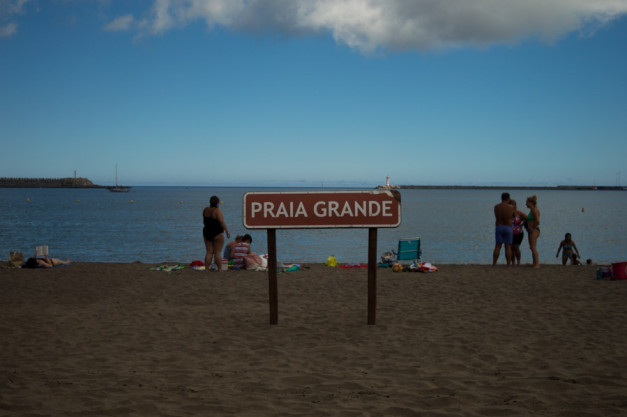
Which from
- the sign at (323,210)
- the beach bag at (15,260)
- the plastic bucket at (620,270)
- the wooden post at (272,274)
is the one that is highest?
the sign at (323,210)

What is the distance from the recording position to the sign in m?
6.33

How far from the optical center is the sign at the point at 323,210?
6.33 metres

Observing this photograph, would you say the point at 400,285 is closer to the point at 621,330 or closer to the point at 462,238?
the point at 621,330

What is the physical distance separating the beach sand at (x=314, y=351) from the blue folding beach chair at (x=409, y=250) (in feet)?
13.5

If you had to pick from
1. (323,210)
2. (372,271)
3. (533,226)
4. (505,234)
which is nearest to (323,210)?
(323,210)

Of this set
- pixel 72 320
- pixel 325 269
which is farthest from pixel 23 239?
pixel 72 320

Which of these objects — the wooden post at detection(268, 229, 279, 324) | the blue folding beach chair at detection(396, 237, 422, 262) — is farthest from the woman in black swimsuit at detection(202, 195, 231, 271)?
the wooden post at detection(268, 229, 279, 324)

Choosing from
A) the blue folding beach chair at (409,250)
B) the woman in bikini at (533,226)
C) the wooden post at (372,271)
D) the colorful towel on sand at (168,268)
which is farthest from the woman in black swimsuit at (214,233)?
the woman in bikini at (533,226)

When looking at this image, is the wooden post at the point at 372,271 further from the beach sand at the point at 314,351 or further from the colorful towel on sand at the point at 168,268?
the colorful towel on sand at the point at 168,268

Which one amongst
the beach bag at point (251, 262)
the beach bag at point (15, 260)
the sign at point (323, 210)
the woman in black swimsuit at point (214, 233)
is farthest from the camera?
the beach bag at point (15, 260)

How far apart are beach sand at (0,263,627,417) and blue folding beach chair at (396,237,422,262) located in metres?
4.11

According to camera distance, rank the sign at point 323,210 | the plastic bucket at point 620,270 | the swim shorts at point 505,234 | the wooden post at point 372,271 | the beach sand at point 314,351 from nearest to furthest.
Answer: the beach sand at point 314,351, the sign at point 323,210, the wooden post at point 372,271, the plastic bucket at point 620,270, the swim shorts at point 505,234

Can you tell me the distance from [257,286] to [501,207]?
6.58 metres

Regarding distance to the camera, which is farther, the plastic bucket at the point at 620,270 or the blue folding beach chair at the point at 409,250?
the blue folding beach chair at the point at 409,250
